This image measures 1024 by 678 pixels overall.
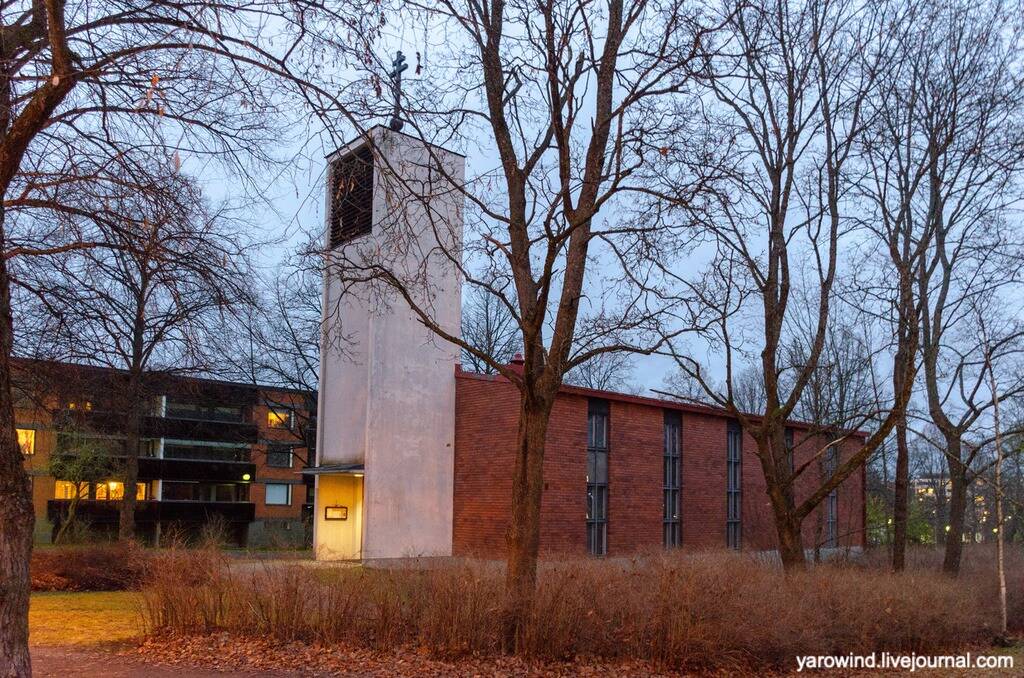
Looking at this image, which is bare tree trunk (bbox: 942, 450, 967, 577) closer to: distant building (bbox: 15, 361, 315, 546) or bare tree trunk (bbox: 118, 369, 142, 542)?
distant building (bbox: 15, 361, 315, 546)

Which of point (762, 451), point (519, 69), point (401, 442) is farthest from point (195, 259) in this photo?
point (401, 442)

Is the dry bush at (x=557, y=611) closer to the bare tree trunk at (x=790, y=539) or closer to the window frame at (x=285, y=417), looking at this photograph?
the bare tree trunk at (x=790, y=539)

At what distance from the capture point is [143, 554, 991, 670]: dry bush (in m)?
10.5

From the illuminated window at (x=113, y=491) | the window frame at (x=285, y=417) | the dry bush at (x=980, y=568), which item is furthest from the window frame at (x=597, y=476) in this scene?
the illuminated window at (x=113, y=491)

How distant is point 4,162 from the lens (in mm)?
6969

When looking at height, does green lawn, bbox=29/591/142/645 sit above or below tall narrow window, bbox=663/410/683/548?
below

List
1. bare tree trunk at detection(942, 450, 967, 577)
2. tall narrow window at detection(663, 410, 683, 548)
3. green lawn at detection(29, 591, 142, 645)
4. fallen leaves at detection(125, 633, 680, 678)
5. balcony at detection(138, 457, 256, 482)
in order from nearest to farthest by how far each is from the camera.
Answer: fallen leaves at detection(125, 633, 680, 678) < green lawn at detection(29, 591, 142, 645) < bare tree trunk at detection(942, 450, 967, 577) < tall narrow window at detection(663, 410, 683, 548) < balcony at detection(138, 457, 256, 482)

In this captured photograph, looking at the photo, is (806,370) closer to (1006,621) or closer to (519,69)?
(1006,621)

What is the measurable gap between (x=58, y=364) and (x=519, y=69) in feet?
33.8

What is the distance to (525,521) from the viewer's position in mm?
11062

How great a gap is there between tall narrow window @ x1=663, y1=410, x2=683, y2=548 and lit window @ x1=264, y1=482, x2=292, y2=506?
110 ft

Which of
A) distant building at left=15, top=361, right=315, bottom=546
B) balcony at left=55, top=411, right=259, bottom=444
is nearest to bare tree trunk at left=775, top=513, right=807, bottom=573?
balcony at left=55, top=411, right=259, bottom=444

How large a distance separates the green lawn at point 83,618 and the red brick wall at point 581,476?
912 cm

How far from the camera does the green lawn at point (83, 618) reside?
1221 cm
